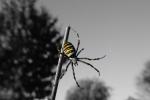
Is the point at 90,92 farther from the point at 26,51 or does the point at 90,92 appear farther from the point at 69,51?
the point at 69,51

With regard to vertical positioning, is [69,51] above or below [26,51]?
below

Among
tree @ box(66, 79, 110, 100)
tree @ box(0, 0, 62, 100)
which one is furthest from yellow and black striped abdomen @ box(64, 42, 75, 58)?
tree @ box(66, 79, 110, 100)

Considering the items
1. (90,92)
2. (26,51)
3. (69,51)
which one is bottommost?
(69,51)

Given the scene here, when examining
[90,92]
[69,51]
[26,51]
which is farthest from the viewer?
[90,92]

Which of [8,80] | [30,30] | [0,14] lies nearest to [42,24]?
[30,30]

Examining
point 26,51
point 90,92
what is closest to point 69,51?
point 26,51

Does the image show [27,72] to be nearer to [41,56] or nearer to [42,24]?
[41,56]
